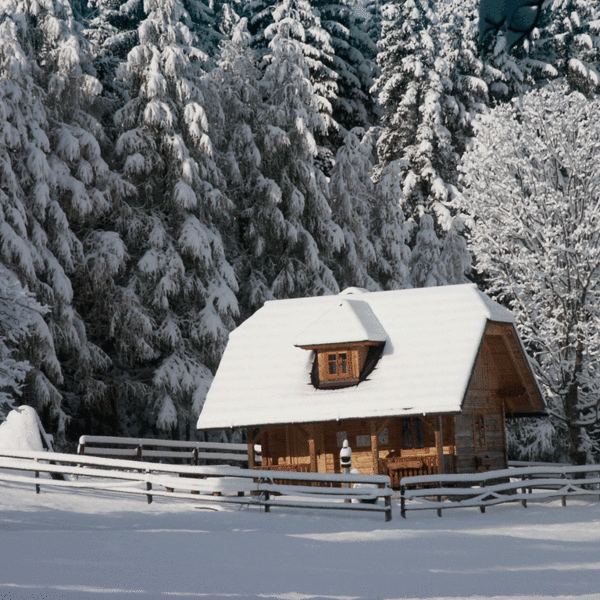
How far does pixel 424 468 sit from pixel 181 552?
468 inches

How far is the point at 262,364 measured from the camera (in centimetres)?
2748

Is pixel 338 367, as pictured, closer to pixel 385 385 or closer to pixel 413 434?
pixel 385 385

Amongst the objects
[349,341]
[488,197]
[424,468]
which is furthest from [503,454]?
[488,197]

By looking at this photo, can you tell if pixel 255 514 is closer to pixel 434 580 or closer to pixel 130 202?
Answer: pixel 434 580

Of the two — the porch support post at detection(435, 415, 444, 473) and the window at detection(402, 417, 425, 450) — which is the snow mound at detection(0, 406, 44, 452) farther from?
the porch support post at detection(435, 415, 444, 473)

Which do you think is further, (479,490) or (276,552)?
(479,490)

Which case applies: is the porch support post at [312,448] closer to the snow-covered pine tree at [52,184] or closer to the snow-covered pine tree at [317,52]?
the snow-covered pine tree at [52,184]

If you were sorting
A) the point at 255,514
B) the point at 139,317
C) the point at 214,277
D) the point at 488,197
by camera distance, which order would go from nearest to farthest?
1. the point at 255,514
2. the point at 488,197
3. the point at 139,317
4. the point at 214,277

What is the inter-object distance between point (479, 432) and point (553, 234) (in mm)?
6658

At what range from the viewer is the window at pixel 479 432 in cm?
2677

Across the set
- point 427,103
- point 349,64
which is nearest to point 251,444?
Result: point 427,103

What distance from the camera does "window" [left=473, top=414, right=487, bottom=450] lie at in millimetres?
26766

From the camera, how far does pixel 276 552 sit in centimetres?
1456

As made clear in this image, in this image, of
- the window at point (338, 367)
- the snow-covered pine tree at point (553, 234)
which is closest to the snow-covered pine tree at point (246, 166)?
the snow-covered pine tree at point (553, 234)
